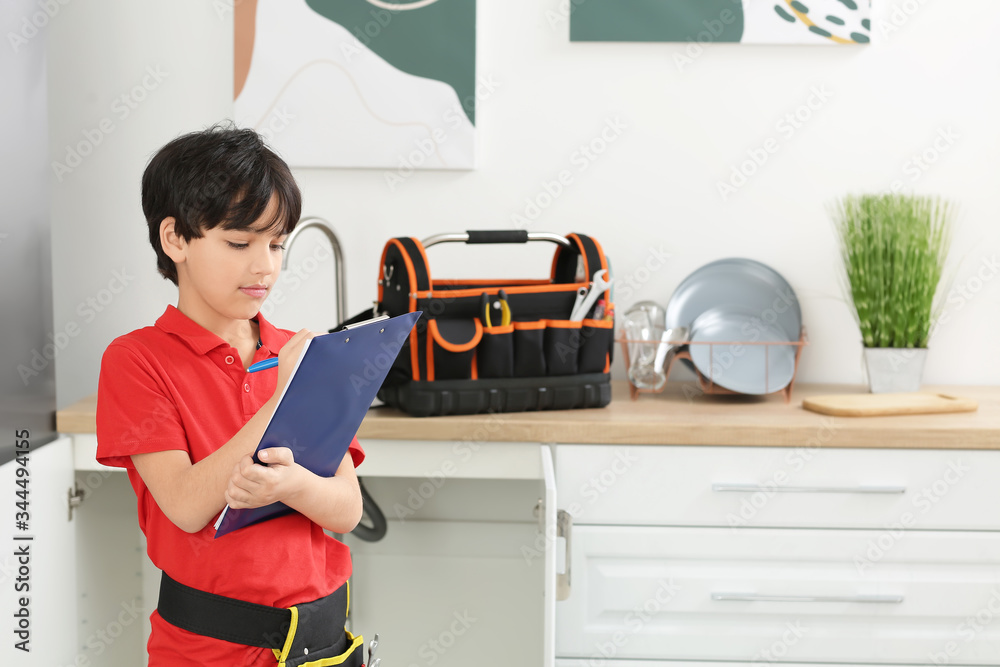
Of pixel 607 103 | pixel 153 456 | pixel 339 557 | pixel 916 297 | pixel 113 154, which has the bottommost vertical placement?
pixel 339 557

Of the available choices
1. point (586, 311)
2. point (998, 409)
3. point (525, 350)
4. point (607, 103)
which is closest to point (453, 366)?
point (525, 350)

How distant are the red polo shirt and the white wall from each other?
100 centimetres

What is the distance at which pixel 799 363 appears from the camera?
6.12ft

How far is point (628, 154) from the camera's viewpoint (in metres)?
1.84

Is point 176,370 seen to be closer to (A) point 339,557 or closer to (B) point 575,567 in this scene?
(A) point 339,557

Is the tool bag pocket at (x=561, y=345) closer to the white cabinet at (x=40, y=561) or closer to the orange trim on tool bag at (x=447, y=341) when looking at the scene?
the orange trim on tool bag at (x=447, y=341)

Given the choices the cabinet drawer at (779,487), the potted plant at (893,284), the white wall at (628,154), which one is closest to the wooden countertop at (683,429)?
the cabinet drawer at (779,487)

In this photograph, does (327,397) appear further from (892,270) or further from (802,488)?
(892,270)

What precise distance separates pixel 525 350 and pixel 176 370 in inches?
28.9

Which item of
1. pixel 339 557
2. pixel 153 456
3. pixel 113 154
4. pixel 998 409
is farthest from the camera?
pixel 113 154

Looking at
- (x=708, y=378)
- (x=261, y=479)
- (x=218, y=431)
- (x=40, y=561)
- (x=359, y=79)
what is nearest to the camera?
(x=261, y=479)

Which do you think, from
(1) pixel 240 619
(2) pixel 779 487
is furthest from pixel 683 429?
(1) pixel 240 619

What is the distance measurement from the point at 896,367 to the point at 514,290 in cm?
84

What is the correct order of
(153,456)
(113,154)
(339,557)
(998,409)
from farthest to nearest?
(113,154), (998,409), (339,557), (153,456)
